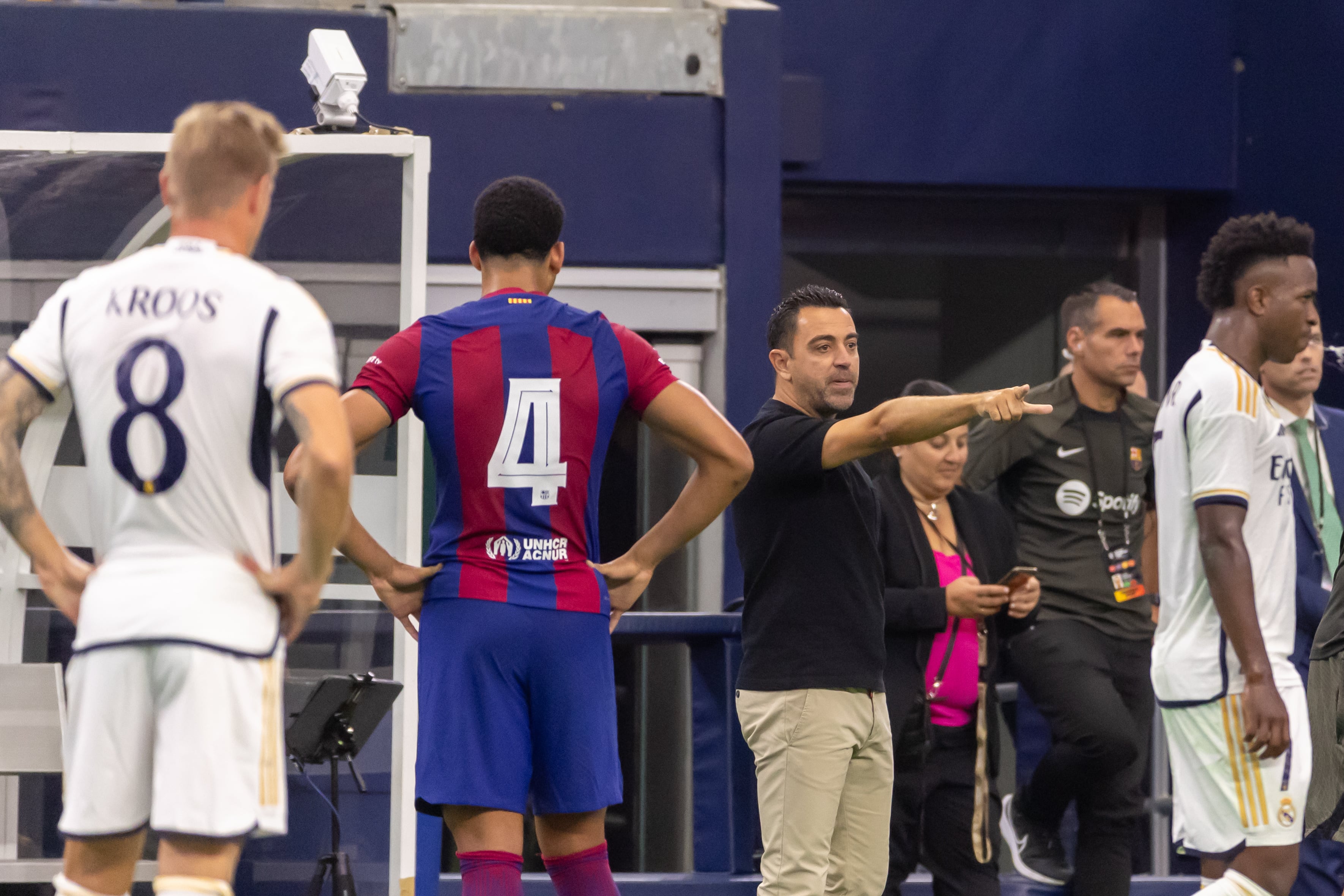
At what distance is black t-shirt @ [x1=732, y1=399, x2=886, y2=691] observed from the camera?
479cm

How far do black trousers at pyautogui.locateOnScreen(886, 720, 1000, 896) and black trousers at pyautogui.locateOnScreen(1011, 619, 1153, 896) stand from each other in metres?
0.39

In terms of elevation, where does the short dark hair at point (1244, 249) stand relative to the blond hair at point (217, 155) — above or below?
above

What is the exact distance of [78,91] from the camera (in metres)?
7.25

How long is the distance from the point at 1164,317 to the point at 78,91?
5475 millimetres

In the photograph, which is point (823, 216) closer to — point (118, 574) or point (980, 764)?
point (980, 764)

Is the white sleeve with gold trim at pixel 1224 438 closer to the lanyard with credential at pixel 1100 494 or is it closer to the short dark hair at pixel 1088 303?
the lanyard with credential at pixel 1100 494

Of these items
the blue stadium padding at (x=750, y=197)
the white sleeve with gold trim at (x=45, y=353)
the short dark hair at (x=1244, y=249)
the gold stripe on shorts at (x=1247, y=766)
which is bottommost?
the gold stripe on shorts at (x=1247, y=766)

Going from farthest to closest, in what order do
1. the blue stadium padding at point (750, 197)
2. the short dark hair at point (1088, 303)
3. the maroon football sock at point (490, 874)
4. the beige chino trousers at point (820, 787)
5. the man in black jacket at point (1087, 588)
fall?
the blue stadium padding at point (750, 197) → the short dark hair at point (1088, 303) → the man in black jacket at point (1087, 588) → the beige chino trousers at point (820, 787) → the maroon football sock at point (490, 874)

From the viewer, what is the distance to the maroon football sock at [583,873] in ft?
13.3

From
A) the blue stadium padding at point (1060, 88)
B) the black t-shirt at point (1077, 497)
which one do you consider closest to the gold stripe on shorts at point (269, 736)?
the black t-shirt at point (1077, 497)

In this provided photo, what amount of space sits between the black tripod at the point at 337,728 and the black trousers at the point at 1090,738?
7.47 ft

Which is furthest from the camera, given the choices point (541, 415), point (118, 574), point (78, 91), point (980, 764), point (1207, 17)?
point (1207, 17)

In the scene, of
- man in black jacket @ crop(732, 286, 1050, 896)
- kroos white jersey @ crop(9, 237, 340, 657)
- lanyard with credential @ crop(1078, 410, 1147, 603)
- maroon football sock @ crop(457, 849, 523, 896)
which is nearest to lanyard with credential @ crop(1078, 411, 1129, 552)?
lanyard with credential @ crop(1078, 410, 1147, 603)

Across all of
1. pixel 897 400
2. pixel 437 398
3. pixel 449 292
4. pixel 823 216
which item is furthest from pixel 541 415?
pixel 823 216
